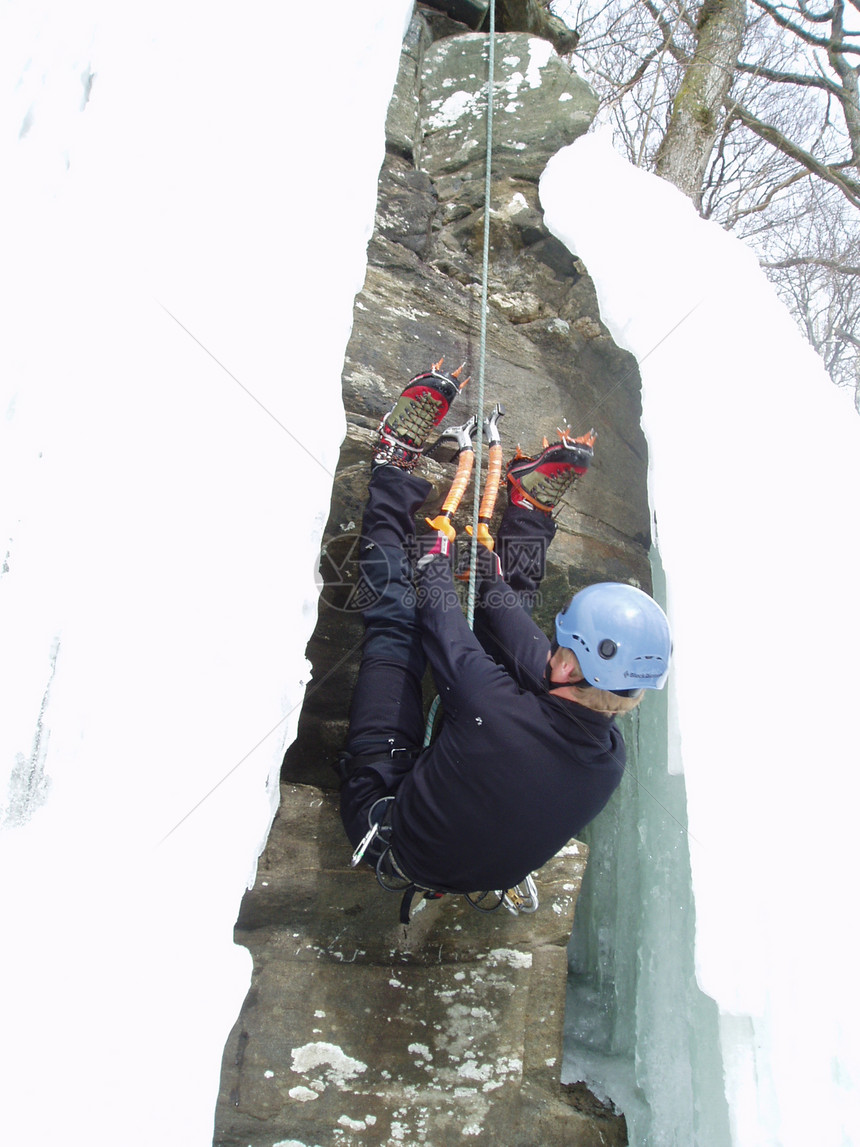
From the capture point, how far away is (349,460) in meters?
2.35

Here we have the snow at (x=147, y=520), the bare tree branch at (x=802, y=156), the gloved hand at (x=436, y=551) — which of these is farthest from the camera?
the bare tree branch at (x=802, y=156)

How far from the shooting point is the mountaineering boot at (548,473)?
2.33m

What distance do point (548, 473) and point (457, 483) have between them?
0.34 meters

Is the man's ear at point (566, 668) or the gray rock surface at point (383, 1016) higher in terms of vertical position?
Answer: the man's ear at point (566, 668)

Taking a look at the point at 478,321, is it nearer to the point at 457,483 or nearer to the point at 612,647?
the point at 457,483

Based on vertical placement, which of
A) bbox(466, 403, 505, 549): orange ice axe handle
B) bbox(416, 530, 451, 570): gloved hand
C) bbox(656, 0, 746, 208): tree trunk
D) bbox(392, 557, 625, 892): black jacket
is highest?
bbox(656, 0, 746, 208): tree trunk

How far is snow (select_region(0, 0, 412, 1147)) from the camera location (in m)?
1.31

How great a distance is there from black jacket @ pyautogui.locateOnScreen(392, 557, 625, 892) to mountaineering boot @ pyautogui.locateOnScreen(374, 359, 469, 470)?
0.74 meters

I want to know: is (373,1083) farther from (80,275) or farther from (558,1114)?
(80,275)

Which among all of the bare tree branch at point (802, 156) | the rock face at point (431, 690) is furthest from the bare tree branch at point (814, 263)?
the rock face at point (431, 690)

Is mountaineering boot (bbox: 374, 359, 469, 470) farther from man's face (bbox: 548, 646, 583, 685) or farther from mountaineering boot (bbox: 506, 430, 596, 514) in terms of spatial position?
man's face (bbox: 548, 646, 583, 685)

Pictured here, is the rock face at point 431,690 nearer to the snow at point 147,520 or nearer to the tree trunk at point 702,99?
the snow at point 147,520

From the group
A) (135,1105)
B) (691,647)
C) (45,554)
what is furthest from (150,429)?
(691,647)

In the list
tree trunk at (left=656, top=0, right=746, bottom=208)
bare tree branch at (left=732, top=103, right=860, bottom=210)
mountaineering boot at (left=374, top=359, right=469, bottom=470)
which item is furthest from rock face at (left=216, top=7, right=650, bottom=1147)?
bare tree branch at (left=732, top=103, right=860, bottom=210)
